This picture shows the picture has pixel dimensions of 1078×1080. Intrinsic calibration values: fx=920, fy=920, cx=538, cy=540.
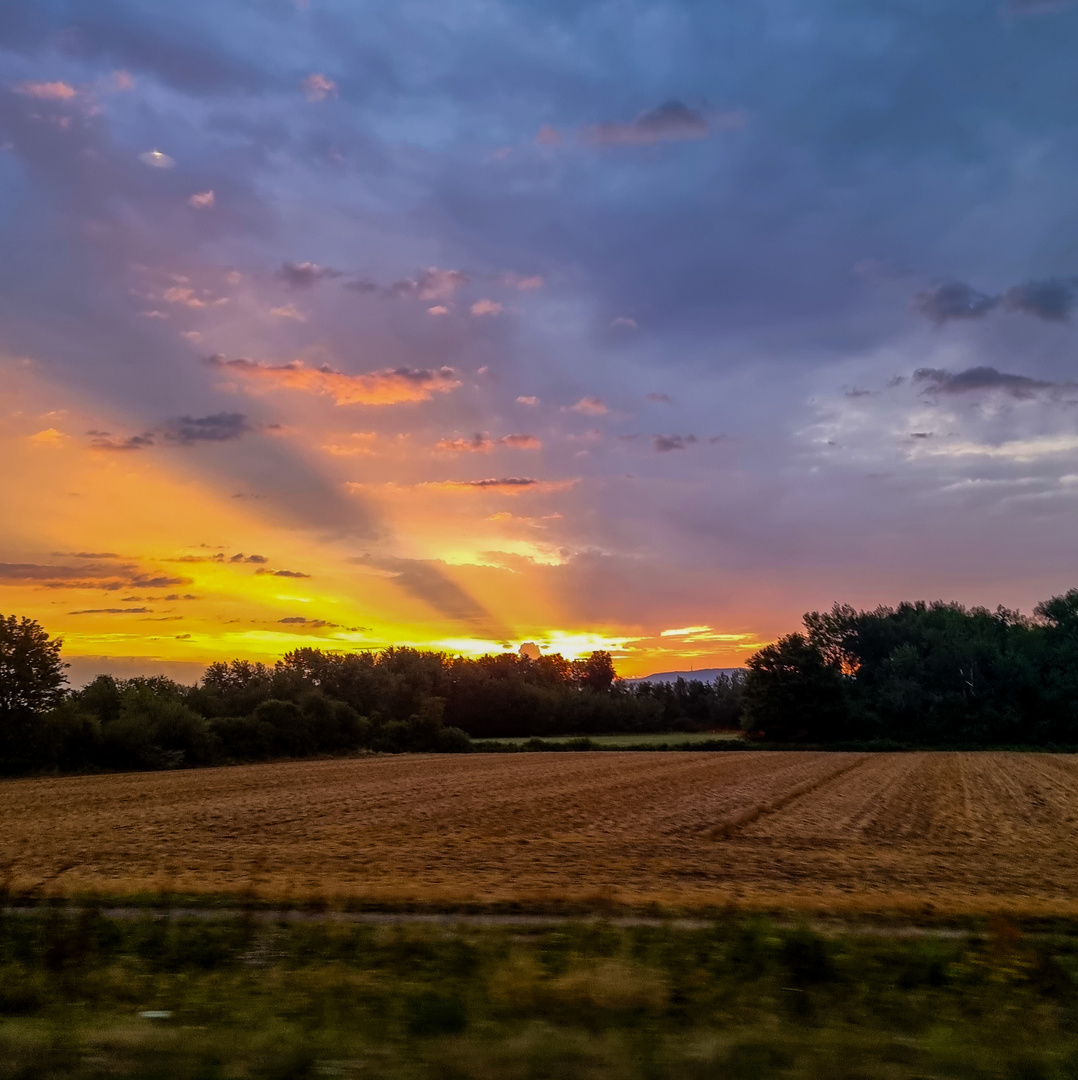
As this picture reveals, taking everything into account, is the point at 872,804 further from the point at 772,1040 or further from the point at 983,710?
the point at 983,710

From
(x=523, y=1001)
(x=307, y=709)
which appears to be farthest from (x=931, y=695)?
(x=523, y=1001)

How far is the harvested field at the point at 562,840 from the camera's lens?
15.2 m

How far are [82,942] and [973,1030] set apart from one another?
826 cm

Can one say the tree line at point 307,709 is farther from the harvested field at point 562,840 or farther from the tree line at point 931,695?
the tree line at point 931,695

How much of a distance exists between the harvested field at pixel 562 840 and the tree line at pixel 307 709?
19.9ft

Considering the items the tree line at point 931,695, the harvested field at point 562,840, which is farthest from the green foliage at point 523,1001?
the tree line at point 931,695

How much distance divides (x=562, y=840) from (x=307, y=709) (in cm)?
5304

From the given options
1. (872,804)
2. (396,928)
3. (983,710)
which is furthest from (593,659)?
(396,928)

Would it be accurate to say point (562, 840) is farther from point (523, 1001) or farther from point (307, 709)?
point (307, 709)

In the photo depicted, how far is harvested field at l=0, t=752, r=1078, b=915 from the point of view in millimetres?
15172

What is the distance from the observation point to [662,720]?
13500 centimetres

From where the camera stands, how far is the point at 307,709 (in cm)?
7194

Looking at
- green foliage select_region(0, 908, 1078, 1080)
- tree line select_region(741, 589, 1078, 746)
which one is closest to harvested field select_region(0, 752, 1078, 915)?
green foliage select_region(0, 908, 1078, 1080)

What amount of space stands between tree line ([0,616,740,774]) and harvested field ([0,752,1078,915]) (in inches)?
239
